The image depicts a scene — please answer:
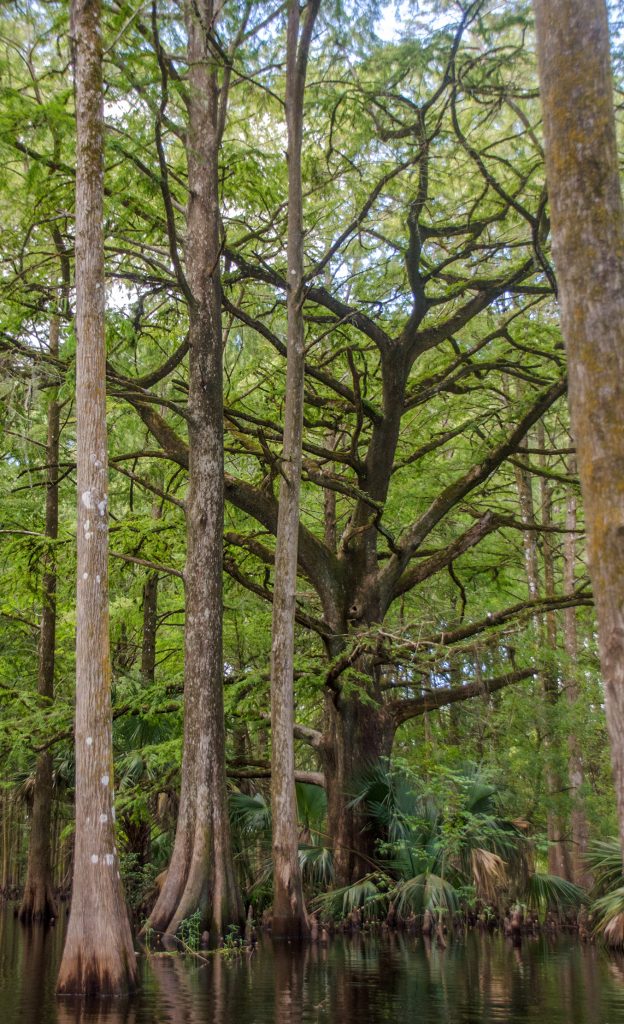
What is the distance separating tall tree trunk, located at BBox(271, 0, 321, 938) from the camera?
1135 centimetres

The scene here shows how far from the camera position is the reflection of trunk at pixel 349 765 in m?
13.8

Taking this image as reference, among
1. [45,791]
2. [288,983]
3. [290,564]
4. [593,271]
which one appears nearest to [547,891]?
[290,564]

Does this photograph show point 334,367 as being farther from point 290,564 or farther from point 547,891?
point 547,891

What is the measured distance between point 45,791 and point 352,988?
11737 millimetres

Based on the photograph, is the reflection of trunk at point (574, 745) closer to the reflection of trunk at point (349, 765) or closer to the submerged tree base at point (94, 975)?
the reflection of trunk at point (349, 765)

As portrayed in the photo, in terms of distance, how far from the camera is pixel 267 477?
1530 centimetres

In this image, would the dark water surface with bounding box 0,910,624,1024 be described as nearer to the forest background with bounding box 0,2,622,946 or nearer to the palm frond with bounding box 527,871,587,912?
the palm frond with bounding box 527,871,587,912

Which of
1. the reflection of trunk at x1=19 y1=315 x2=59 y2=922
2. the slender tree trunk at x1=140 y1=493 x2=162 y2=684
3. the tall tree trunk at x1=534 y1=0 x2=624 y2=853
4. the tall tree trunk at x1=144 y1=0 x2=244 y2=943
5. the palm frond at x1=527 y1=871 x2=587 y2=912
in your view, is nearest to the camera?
the tall tree trunk at x1=534 y1=0 x2=624 y2=853

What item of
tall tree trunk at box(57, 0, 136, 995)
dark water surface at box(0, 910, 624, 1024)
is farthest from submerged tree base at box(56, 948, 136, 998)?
dark water surface at box(0, 910, 624, 1024)

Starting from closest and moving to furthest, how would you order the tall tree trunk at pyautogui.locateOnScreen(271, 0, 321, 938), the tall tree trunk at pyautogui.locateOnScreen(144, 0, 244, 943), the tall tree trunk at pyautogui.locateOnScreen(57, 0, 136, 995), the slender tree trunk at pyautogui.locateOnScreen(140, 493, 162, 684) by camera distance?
the tall tree trunk at pyautogui.locateOnScreen(57, 0, 136, 995) → the tall tree trunk at pyautogui.locateOnScreen(144, 0, 244, 943) → the tall tree trunk at pyautogui.locateOnScreen(271, 0, 321, 938) → the slender tree trunk at pyautogui.locateOnScreen(140, 493, 162, 684)

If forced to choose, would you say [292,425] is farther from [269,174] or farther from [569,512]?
[569,512]

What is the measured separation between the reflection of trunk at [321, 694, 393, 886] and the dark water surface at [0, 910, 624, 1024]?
6.69ft

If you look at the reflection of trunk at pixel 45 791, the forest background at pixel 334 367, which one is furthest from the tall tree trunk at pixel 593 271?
the reflection of trunk at pixel 45 791

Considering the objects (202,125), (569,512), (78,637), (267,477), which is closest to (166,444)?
(267,477)
